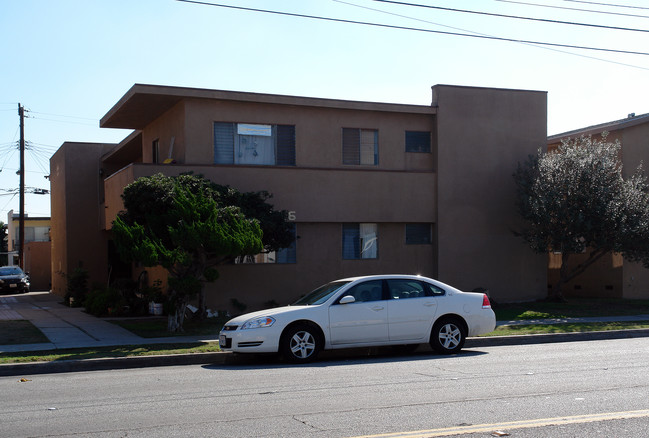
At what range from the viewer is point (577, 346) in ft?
47.2

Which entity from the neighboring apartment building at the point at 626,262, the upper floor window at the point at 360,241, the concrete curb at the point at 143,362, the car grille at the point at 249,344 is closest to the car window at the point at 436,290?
the concrete curb at the point at 143,362

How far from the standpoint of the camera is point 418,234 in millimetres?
22547

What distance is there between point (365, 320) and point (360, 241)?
30.7 ft

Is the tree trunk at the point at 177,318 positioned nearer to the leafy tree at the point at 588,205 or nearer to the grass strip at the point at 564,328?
the grass strip at the point at 564,328

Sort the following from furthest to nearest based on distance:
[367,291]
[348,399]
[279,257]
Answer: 1. [279,257]
2. [367,291]
3. [348,399]

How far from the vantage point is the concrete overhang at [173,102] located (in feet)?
63.9

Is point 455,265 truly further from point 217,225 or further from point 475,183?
point 217,225

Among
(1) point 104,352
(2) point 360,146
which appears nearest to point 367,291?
(1) point 104,352

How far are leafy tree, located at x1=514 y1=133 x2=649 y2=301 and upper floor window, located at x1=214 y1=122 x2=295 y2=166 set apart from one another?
7.52m

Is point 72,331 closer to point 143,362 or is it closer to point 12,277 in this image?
point 143,362

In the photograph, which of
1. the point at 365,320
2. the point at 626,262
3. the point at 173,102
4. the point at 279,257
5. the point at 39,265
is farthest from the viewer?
the point at 39,265

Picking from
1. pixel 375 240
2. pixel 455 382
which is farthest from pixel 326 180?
pixel 455 382

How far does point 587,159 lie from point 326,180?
7777 mm

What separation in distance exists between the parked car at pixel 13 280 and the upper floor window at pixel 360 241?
20467mm
